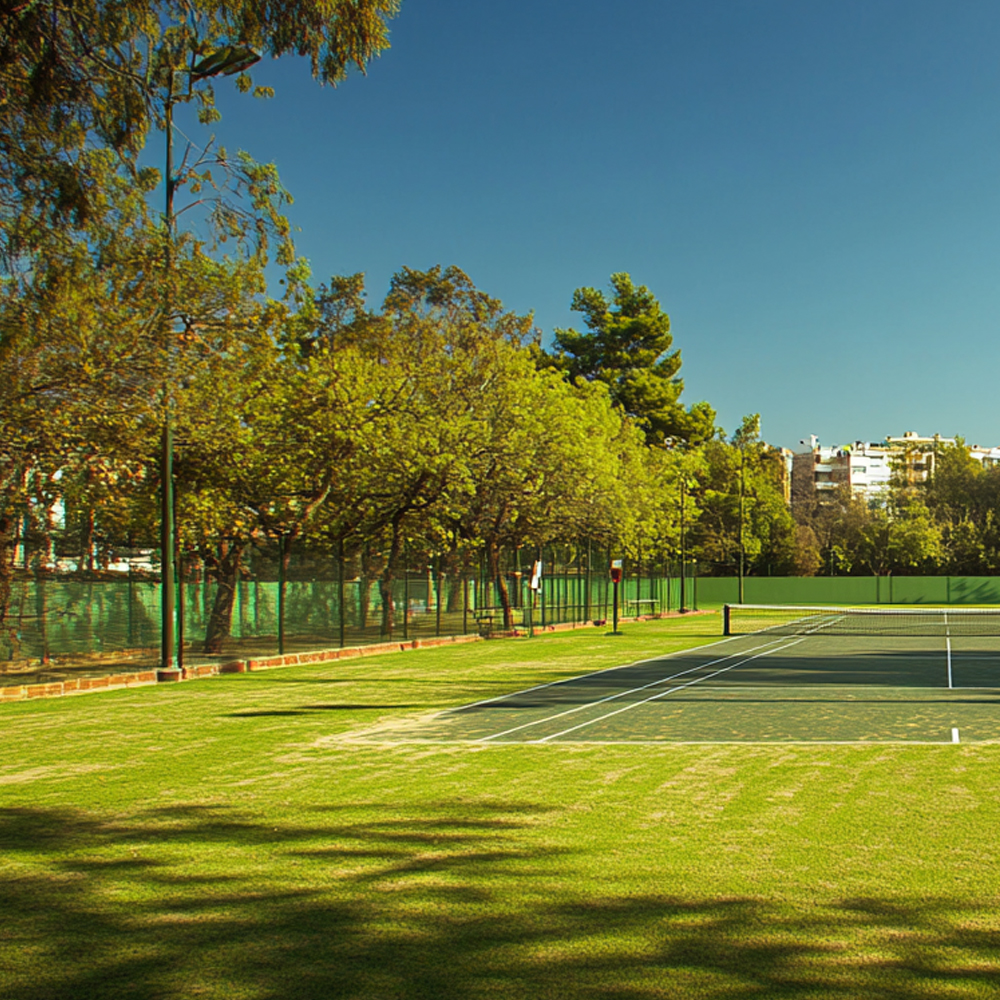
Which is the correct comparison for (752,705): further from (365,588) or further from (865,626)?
(865,626)

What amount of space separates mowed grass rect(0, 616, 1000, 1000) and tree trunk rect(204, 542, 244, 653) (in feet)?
40.8

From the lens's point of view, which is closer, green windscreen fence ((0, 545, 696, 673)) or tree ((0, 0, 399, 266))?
tree ((0, 0, 399, 266))

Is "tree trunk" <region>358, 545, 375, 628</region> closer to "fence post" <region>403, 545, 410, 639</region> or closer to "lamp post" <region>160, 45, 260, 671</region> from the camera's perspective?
"fence post" <region>403, 545, 410, 639</region>

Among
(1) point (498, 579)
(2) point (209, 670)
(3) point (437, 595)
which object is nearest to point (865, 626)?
(1) point (498, 579)

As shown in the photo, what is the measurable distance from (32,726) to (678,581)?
53232 millimetres

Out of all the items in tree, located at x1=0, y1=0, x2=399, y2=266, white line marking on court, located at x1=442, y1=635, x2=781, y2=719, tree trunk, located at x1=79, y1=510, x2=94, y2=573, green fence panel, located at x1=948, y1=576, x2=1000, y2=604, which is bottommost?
green fence panel, located at x1=948, y1=576, x2=1000, y2=604

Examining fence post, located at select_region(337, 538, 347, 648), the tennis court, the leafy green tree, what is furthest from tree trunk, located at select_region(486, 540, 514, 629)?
the leafy green tree

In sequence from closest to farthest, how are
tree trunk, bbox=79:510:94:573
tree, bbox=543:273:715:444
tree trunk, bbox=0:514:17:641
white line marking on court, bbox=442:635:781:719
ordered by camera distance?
1. white line marking on court, bbox=442:635:781:719
2. tree trunk, bbox=0:514:17:641
3. tree trunk, bbox=79:510:94:573
4. tree, bbox=543:273:715:444

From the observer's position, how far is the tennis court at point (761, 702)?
496 inches

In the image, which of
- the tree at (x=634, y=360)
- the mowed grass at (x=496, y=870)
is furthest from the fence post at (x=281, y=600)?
the tree at (x=634, y=360)

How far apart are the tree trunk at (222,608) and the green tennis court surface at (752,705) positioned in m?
8.65

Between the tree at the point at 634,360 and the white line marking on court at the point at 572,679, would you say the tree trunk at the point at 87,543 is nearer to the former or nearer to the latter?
the white line marking on court at the point at 572,679

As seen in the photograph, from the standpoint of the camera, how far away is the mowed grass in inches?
198

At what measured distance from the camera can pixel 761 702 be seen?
52.3 feet
